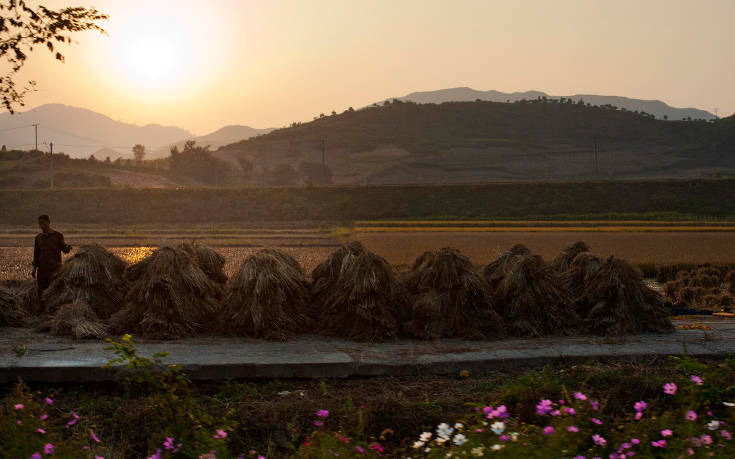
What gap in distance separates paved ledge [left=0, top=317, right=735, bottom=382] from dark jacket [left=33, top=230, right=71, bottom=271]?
65.5 inches

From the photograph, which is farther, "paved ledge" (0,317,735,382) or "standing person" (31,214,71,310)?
"standing person" (31,214,71,310)

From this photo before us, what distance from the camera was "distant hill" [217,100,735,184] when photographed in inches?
3748

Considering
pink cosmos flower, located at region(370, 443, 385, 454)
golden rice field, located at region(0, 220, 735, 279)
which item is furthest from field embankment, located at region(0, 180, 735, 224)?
pink cosmos flower, located at region(370, 443, 385, 454)

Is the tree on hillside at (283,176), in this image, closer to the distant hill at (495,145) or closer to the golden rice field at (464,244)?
the distant hill at (495,145)

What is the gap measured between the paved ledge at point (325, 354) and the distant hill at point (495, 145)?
7965 centimetres

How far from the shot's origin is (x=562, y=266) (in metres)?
10.2

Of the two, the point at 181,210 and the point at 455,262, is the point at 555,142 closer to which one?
the point at 181,210

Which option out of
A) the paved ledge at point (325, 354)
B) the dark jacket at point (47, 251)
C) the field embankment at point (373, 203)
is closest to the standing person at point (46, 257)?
the dark jacket at point (47, 251)

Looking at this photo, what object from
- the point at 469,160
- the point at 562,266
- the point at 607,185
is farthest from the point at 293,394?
the point at 469,160

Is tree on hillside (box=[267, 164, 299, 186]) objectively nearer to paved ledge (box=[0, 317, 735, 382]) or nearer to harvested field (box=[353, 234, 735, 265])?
harvested field (box=[353, 234, 735, 265])

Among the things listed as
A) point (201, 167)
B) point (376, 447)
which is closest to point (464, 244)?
point (376, 447)

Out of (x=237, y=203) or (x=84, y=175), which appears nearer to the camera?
(x=237, y=203)

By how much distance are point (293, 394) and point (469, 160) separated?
98.1 meters

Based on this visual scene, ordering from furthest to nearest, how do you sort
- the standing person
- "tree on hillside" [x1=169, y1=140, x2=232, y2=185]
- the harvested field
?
"tree on hillside" [x1=169, y1=140, x2=232, y2=185], the harvested field, the standing person
